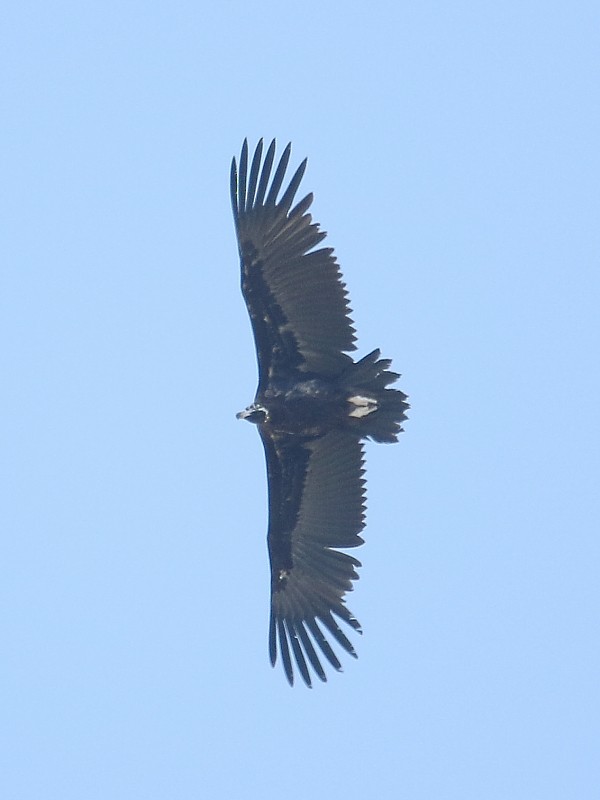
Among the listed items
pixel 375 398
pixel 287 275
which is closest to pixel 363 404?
pixel 375 398

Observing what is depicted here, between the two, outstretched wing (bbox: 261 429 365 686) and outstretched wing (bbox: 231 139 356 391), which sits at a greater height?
outstretched wing (bbox: 231 139 356 391)

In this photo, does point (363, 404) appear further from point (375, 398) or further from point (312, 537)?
point (312, 537)

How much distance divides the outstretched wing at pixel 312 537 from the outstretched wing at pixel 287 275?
128 centimetres

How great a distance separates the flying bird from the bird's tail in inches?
0.5

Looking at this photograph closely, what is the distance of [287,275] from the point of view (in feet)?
66.8

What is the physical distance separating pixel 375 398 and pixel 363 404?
0.58 feet

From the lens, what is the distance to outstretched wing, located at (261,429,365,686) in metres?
21.2

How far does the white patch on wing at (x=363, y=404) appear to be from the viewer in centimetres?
2042

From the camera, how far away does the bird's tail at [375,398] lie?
66.4 ft

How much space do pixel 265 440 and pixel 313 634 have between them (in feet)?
8.65

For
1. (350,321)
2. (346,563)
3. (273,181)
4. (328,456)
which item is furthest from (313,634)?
(273,181)

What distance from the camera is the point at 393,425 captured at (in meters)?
20.5

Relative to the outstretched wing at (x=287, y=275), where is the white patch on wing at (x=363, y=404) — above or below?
below

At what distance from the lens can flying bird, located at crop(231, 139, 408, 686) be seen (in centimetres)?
2023
